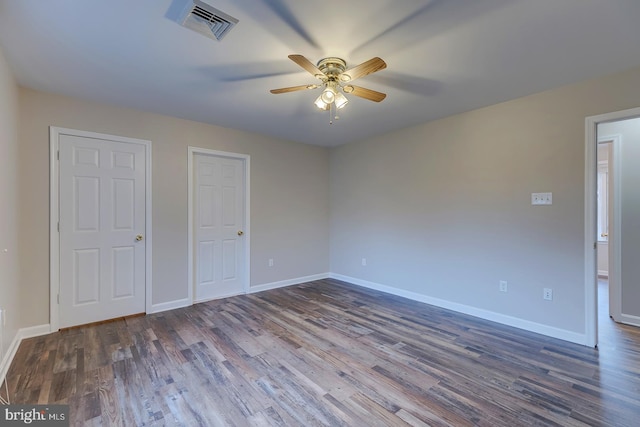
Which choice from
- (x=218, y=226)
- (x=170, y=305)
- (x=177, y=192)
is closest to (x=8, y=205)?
(x=177, y=192)

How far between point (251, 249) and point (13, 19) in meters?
3.25

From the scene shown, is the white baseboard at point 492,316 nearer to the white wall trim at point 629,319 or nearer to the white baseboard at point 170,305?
the white wall trim at point 629,319

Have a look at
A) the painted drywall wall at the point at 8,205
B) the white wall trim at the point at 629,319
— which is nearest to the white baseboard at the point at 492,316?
the white wall trim at the point at 629,319

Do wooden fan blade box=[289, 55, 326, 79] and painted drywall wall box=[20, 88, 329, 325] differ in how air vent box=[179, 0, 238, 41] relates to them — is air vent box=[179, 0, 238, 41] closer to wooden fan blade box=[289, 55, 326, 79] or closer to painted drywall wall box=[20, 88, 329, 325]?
wooden fan blade box=[289, 55, 326, 79]

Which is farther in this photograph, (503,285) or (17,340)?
(503,285)

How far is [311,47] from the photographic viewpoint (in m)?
2.10

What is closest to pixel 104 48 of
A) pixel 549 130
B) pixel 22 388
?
pixel 22 388

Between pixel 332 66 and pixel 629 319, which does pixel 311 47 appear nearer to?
pixel 332 66

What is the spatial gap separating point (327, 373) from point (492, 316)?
7.03 ft

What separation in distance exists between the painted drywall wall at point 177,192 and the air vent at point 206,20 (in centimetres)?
207

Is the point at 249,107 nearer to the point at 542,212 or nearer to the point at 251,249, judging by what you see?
the point at 251,249

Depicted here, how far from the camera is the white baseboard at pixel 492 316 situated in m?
2.76

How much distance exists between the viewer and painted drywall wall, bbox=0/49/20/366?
220 cm

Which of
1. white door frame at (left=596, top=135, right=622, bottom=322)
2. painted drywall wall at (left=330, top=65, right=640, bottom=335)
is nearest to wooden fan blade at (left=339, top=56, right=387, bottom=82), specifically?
painted drywall wall at (left=330, top=65, right=640, bottom=335)
